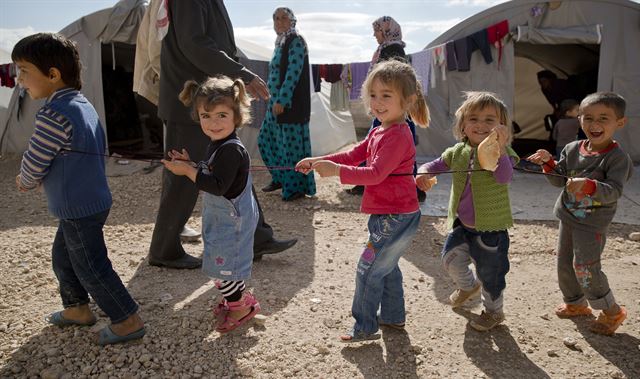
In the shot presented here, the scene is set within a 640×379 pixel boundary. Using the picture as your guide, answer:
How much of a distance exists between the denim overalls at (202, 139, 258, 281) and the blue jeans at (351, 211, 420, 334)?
61 centimetres

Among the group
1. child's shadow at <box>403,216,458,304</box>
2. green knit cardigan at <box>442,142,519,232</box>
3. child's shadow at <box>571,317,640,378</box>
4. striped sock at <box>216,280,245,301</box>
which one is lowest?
child's shadow at <box>571,317,640,378</box>

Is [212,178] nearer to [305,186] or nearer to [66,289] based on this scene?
[66,289]

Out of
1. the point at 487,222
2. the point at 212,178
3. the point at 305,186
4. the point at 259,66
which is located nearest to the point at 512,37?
the point at 259,66

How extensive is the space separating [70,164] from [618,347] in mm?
2935

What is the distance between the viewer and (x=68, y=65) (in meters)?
2.53

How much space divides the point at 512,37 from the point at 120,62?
796 centimetres

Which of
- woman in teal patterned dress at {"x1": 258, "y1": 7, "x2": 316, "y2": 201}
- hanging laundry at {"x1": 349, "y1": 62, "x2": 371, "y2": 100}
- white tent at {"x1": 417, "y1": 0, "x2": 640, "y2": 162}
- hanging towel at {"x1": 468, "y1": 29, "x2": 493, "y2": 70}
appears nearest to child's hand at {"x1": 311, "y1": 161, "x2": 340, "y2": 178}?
woman in teal patterned dress at {"x1": 258, "y1": 7, "x2": 316, "y2": 201}

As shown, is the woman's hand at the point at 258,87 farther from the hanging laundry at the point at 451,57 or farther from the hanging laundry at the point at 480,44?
the hanging laundry at the point at 480,44

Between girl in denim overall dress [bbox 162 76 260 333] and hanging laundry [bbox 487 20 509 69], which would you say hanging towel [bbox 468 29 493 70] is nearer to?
hanging laundry [bbox 487 20 509 69]

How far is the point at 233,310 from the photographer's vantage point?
9.38 ft

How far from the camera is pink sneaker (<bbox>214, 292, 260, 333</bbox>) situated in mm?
2826

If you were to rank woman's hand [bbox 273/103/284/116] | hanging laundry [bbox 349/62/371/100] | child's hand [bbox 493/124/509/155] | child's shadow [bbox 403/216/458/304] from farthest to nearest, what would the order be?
hanging laundry [bbox 349/62/371/100] < woman's hand [bbox 273/103/284/116] < child's shadow [bbox 403/216/458/304] < child's hand [bbox 493/124/509/155]

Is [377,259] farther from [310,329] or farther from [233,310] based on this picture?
[233,310]

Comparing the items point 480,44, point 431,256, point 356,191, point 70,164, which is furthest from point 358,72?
point 70,164
